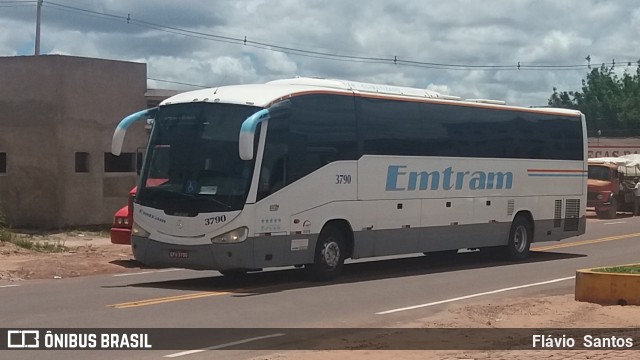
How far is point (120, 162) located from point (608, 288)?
758 inches

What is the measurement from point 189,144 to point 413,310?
4747 mm

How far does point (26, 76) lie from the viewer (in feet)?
93.9

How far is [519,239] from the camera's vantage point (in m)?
22.2

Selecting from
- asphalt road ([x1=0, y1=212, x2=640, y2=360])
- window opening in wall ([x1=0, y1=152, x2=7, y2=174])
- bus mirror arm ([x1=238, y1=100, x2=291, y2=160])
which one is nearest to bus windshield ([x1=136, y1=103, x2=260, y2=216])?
bus mirror arm ([x1=238, y1=100, x2=291, y2=160])

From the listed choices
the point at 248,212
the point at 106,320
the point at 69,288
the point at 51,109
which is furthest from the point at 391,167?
the point at 51,109

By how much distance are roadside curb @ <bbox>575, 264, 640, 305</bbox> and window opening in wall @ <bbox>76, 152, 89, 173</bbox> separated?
1807cm

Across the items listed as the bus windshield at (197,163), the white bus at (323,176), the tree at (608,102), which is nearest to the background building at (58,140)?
the white bus at (323,176)

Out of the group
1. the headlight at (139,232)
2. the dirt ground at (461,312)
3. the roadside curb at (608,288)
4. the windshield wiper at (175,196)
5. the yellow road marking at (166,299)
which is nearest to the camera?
the dirt ground at (461,312)

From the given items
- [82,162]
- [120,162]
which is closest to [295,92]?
[82,162]

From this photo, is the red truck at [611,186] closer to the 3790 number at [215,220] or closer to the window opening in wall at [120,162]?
the window opening in wall at [120,162]

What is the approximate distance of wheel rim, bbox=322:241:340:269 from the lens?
55.8 ft

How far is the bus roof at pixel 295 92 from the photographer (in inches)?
625

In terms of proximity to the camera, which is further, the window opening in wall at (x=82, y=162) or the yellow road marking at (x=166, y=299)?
the window opening in wall at (x=82, y=162)

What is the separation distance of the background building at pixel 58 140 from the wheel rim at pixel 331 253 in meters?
13.2
